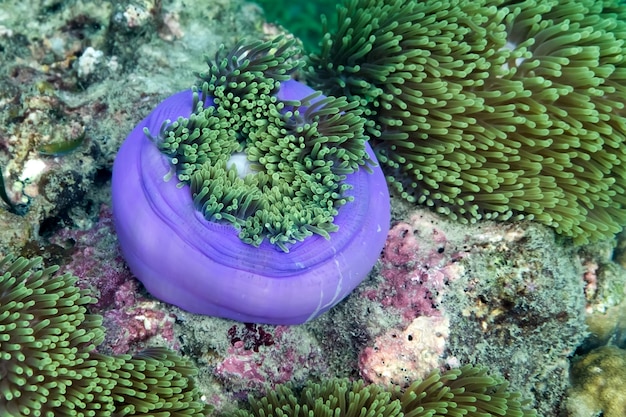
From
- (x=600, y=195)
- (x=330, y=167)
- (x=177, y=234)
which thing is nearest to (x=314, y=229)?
(x=330, y=167)

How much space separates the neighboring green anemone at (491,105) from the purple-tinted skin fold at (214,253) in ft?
1.88

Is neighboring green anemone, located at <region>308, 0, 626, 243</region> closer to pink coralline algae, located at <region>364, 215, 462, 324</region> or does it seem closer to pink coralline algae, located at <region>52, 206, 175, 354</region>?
pink coralline algae, located at <region>364, 215, 462, 324</region>

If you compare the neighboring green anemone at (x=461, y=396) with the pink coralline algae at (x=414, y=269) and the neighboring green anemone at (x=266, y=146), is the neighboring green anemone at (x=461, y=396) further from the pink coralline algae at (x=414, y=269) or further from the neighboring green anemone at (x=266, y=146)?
the neighboring green anemone at (x=266, y=146)

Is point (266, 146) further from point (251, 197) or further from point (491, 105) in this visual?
point (491, 105)

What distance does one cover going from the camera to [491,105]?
9.78 ft

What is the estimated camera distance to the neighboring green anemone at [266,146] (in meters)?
2.48

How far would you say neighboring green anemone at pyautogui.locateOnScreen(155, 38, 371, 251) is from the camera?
8.14 feet

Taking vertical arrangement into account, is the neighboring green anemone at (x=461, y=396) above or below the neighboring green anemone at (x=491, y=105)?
below

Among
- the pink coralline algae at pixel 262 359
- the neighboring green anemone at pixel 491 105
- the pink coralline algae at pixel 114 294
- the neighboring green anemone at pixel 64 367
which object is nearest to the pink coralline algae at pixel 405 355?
the pink coralline algae at pixel 262 359

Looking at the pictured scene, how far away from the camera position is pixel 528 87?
2.97 metres

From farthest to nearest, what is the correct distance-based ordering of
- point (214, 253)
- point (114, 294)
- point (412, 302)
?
1. point (412, 302)
2. point (114, 294)
3. point (214, 253)

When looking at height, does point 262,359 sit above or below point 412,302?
below

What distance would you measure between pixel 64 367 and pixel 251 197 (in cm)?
105

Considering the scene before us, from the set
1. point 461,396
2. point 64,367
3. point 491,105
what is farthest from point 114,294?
point 491,105
